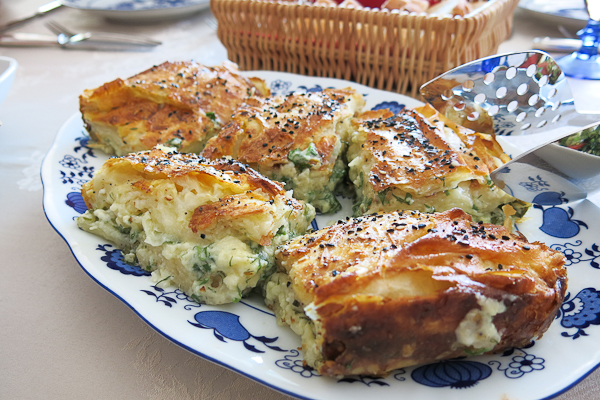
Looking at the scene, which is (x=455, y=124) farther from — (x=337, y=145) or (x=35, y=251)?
(x=35, y=251)

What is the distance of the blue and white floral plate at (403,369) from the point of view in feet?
5.90

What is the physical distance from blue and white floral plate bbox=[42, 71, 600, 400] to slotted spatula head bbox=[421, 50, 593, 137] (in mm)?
693

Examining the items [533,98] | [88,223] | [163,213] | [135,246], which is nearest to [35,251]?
[88,223]

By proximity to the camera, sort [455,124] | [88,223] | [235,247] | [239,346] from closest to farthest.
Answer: [239,346], [235,247], [88,223], [455,124]

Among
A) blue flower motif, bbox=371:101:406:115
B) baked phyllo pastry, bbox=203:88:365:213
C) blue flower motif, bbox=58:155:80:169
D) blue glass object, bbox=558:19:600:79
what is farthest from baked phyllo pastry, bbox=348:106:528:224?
blue glass object, bbox=558:19:600:79

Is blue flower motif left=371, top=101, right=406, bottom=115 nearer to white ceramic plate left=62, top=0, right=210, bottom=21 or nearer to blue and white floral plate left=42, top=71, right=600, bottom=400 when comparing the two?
blue and white floral plate left=42, top=71, right=600, bottom=400

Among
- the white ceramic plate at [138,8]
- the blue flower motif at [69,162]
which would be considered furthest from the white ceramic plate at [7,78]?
the white ceramic plate at [138,8]

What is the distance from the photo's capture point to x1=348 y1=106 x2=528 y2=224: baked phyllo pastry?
2.69 metres

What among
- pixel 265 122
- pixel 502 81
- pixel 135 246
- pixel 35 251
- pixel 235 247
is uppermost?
pixel 502 81

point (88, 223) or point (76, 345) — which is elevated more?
point (88, 223)

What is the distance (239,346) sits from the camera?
1.99 meters

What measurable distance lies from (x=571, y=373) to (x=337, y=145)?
1.89 meters

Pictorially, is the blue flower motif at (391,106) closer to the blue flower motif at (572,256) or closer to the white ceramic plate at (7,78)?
the blue flower motif at (572,256)

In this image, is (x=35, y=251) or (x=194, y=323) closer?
(x=194, y=323)
